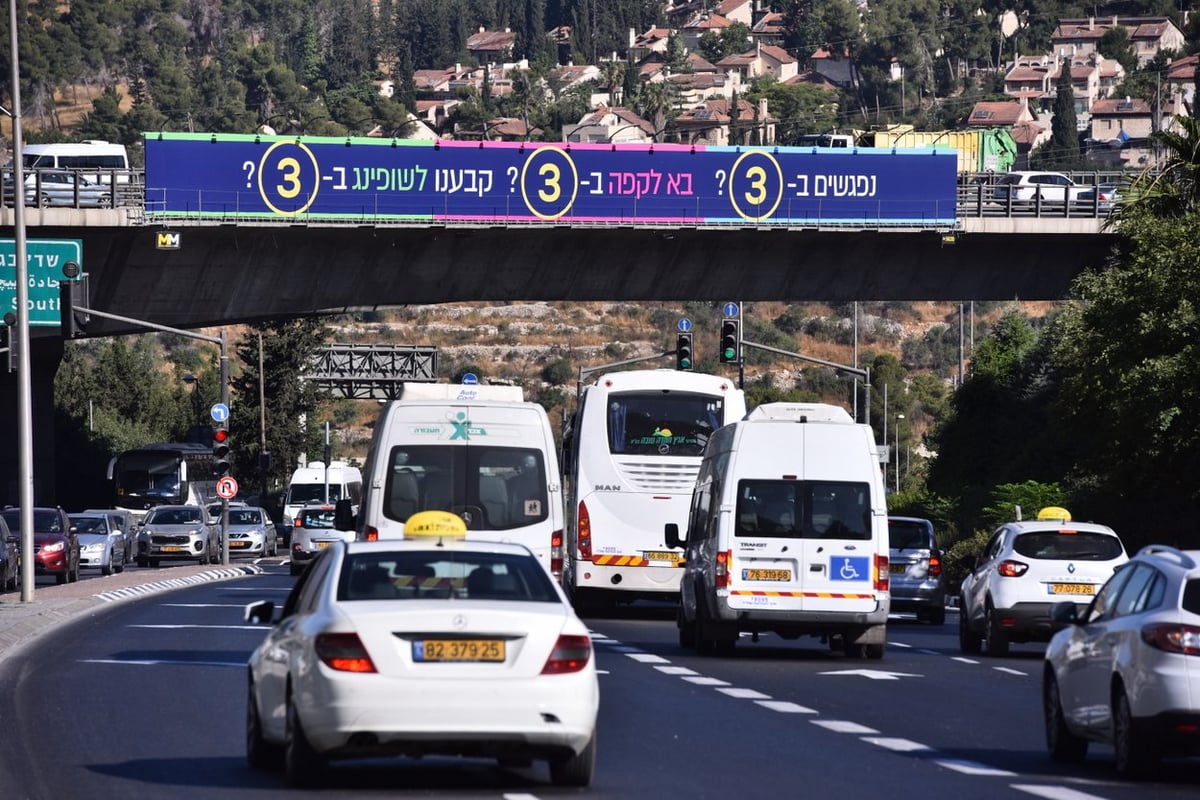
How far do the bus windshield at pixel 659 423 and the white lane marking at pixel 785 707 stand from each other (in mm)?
14310

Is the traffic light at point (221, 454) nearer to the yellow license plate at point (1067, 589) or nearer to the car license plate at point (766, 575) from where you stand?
the yellow license plate at point (1067, 589)

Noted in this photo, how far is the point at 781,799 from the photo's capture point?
1233 centimetres

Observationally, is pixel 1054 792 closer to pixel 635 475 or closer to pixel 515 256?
pixel 635 475

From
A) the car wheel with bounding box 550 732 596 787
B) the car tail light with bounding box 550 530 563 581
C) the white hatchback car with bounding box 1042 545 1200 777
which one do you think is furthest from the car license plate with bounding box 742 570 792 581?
the car wheel with bounding box 550 732 596 787

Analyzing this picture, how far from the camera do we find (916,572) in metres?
33.8

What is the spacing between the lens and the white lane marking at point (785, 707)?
18.0 m

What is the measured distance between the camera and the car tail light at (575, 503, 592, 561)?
32500 mm

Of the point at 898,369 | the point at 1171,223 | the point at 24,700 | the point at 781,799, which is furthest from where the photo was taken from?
the point at 898,369

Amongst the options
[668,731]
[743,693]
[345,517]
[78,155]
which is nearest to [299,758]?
[668,731]

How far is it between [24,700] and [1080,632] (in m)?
8.85

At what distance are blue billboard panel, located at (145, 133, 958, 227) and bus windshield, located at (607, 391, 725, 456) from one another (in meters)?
24.7

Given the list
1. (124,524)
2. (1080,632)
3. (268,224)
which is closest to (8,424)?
(124,524)

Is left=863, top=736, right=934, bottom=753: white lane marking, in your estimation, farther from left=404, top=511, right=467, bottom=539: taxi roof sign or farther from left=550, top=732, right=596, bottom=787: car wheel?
left=404, top=511, right=467, bottom=539: taxi roof sign

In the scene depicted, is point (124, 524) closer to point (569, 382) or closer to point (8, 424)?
point (8, 424)
